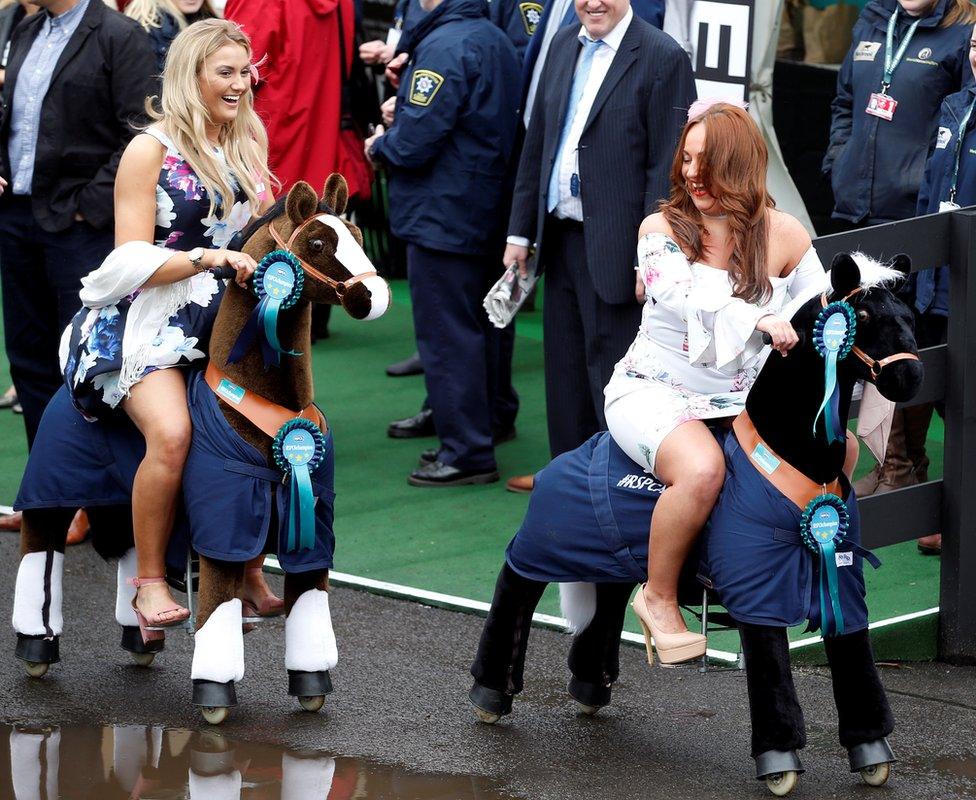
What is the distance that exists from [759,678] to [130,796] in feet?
5.50

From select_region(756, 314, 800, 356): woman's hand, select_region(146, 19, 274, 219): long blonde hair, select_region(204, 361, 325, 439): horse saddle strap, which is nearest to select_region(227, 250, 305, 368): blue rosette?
select_region(204, 361, 325, 439): horse saddle strap

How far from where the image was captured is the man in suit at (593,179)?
6.15 m

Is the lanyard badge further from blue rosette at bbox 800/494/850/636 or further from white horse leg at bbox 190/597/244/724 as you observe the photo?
white horse leg at bbox 190/597/244/724

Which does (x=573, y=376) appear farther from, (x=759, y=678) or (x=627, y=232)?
(x=759, y=678)

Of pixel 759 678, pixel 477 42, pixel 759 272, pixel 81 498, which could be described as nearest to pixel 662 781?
pixel 759 678

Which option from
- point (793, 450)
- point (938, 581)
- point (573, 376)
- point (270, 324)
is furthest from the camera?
point (573, 376)

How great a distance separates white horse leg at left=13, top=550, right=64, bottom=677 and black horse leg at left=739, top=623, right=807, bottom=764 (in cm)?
226

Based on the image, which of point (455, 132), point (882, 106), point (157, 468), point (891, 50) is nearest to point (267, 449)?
point (157, 468)

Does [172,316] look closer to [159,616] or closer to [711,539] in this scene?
[159,616]

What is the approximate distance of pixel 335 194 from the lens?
479cm

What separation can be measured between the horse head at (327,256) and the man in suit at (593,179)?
1.76m

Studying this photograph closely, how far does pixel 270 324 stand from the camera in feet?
15.1

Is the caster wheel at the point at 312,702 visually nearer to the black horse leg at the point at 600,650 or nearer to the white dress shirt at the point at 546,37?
the black horse leg at the point at 600,650

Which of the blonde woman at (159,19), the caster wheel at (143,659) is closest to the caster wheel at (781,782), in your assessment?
the caster wheel at (143,659)
